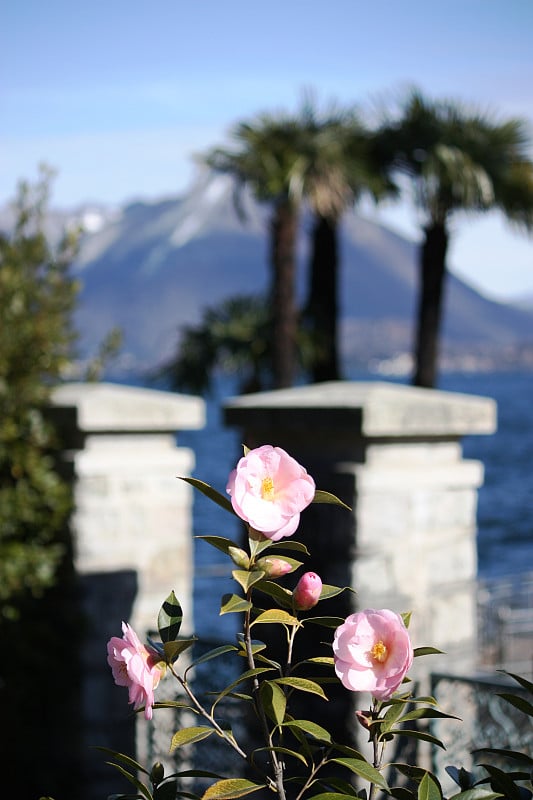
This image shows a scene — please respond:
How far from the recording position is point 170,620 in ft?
4.71

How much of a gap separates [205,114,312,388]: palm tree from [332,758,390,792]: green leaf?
14221mm

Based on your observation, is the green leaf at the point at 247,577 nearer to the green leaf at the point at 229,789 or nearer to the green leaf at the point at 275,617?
the green leaf at the point at 275,617

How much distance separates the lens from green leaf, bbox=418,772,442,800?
134 centimetres

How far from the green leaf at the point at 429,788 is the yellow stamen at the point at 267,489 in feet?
1.26

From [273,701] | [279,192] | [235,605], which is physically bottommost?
[273,701]

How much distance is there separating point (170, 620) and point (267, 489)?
226 mm

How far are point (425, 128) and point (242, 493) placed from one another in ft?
53.3

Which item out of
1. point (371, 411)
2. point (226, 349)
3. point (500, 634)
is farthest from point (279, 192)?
point (371, 411)

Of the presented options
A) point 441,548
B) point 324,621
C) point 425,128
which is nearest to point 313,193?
point 425,128

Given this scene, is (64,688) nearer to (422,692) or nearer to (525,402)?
(422,692)

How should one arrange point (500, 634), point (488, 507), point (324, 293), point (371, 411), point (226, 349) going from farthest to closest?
1. point (488, 507)
2. point (226, 349)
3. point (324, 293)
4. point (500, 634)
5. point (371, 411)

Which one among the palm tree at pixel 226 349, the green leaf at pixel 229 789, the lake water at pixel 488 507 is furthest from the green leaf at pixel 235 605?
the palm tree at pixel 226 349

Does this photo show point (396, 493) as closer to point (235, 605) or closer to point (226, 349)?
point (235, 605)

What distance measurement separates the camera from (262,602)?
11.0ft
